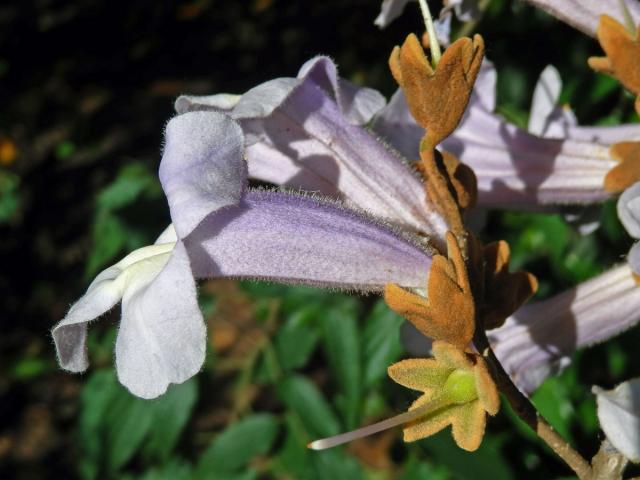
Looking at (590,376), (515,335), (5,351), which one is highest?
(515,335)

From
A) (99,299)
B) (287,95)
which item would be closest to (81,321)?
(99,299)

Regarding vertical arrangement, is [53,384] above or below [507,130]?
below

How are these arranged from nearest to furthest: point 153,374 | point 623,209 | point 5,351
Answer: point 153,374 → point 623,209 → point 5,351

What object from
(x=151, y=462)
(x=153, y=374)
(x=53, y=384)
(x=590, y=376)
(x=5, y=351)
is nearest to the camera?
(x=153, y=374)

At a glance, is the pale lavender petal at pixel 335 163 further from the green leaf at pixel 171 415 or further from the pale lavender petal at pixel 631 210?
the green leaf at pixel 171 415

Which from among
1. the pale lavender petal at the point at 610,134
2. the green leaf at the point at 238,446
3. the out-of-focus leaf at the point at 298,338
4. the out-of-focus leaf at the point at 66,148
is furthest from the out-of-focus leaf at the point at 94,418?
the out-of-focus leaf at the point at 66,148

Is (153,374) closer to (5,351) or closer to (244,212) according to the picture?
(244,212)

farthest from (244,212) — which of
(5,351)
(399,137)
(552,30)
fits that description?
(5,351)
